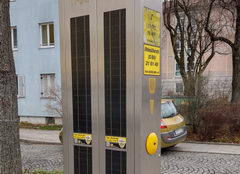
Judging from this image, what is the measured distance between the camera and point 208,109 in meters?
8.85

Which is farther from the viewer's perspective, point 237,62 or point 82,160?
point 237,62

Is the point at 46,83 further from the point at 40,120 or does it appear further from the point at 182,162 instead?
the point at 182,162

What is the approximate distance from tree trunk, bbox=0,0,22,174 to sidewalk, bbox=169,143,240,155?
5.07 meters

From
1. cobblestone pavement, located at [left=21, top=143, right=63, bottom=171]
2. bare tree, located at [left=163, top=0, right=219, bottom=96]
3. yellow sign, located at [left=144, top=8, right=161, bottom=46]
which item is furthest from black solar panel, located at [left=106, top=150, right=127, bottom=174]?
bare tree, located at [left=163, top=0, right=219, bottom=96]

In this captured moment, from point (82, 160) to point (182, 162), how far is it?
13.5 ft

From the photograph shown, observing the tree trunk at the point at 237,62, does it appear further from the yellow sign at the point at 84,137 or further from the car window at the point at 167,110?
the yellow sign at the point at 84,137

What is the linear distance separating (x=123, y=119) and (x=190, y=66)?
13560mm

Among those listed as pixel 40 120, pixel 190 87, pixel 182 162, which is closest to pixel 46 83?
pixel 40 120

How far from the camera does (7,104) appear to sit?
385 centimetres

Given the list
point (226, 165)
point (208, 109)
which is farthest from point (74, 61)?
point (208, 109)

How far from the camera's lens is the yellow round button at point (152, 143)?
2538 mm

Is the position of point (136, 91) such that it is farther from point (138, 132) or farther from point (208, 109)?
point (208, 109)

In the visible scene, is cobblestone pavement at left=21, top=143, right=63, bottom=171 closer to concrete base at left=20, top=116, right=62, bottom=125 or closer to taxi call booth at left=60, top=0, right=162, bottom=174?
taxi call booth at left=60, top=0, right=162, bottom=174

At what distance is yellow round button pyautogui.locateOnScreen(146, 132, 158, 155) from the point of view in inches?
99.9
